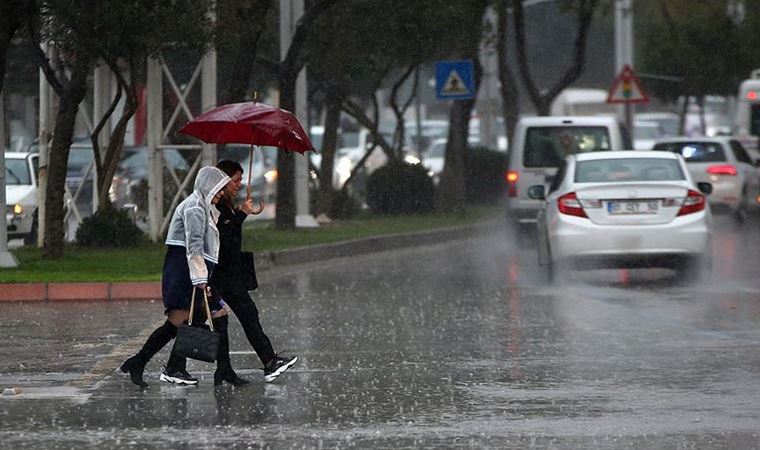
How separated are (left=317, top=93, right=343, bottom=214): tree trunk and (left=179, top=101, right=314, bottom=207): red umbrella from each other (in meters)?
17.4

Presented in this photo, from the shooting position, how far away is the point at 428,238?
2552cm

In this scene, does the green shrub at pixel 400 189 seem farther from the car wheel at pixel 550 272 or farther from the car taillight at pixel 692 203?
the car taillight at pixel 692 203

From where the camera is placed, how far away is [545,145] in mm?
24094

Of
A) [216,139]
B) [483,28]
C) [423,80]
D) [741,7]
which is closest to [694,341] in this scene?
[216,139]

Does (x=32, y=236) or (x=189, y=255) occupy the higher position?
(x=189, y=255)

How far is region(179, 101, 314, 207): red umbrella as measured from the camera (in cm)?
1094

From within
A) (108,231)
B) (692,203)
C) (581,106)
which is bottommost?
(108,231)

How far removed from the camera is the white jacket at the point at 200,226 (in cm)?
993

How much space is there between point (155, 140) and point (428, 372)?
11902 mm

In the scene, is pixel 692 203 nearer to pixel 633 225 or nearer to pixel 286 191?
pixel 633 225

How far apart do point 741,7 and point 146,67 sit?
35.9 meters

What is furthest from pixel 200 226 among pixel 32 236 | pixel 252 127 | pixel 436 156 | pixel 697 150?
pixel 436 156

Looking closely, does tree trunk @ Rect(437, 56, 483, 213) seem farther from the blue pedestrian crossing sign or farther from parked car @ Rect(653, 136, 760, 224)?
parked car @ Rect(653, 136, 760, 224)

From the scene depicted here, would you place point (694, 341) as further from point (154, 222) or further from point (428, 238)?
point (428, 238)
